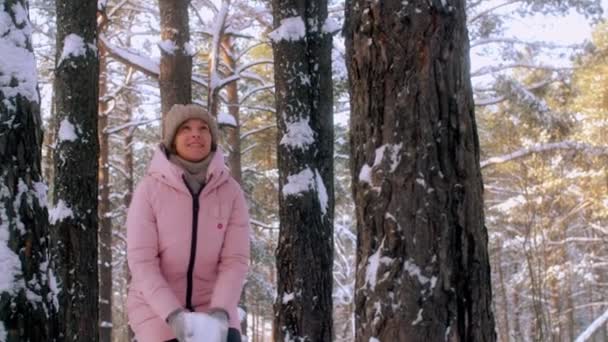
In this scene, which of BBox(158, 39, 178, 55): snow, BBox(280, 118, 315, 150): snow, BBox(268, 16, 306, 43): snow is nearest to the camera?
BBox(280, 118, 315, 150): snow

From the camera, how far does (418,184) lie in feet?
8.65

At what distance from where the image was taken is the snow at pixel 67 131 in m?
6.08

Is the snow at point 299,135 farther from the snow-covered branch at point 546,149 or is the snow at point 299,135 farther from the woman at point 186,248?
the snow-covered branch at point 546,149

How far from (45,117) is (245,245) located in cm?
1551

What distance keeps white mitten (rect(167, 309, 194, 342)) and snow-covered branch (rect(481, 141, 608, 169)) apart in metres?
7.72

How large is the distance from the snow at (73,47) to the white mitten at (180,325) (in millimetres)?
4008

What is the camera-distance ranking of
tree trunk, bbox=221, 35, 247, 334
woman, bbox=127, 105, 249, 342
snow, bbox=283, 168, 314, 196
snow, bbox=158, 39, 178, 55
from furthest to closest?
tree trunk, bbox=221, 35, 247, 334 → snow, bbox=158, 39, 178, 55 → snow, bbox=283, 168, 314, 196 → woman, bbox=127, 105, 249, 342

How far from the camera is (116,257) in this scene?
23.7 meters

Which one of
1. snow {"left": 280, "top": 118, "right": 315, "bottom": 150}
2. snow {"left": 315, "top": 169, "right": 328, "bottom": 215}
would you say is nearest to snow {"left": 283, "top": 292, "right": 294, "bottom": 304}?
snow {"left": 315, "top": 169, "right": 328, "bottom": 215}

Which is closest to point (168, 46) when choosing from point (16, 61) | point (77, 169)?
point (77, 169)

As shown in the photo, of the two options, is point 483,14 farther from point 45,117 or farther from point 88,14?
point 45,117

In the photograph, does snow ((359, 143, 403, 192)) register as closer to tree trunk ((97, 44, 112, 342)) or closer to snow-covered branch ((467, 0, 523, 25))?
snow-covered branch ((467, 0, 523, 25))

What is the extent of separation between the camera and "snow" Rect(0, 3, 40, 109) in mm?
3178

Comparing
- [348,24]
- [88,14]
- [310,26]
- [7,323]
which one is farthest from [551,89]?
[7,323]
